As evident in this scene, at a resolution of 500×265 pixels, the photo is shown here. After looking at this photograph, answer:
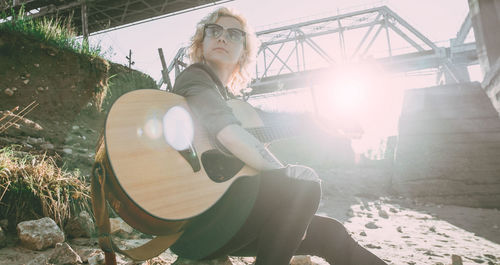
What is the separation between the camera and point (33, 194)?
1.72m

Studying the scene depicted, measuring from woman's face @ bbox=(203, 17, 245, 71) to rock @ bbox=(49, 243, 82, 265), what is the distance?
1.16m

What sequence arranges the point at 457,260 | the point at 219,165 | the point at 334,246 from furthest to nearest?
the point at 457,260
the point at 334,246
the point at 219,165

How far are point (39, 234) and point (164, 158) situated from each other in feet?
3.57

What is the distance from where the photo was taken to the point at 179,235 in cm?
99

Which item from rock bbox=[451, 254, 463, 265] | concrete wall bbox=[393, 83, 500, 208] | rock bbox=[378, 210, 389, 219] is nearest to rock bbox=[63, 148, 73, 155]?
rock bbox=[451, 254, 463, 265]

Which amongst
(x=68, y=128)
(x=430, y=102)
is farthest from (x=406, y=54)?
(x=68, y=128)

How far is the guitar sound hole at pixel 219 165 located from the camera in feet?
3.30

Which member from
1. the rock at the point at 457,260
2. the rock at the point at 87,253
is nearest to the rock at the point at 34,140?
the rock at the point at 87,253

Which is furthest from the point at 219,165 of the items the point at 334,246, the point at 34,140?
the point at 34,140

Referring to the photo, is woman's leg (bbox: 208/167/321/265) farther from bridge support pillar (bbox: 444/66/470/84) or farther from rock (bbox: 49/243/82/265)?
bridge support pillar (bbox: 444/66/470/84)

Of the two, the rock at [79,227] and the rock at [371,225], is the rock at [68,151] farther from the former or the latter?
the rock at [371,225]

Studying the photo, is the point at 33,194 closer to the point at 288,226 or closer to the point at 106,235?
the point at 106,235

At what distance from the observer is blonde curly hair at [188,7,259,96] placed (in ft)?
5.07

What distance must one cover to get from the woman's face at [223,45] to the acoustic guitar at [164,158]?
40 cm
